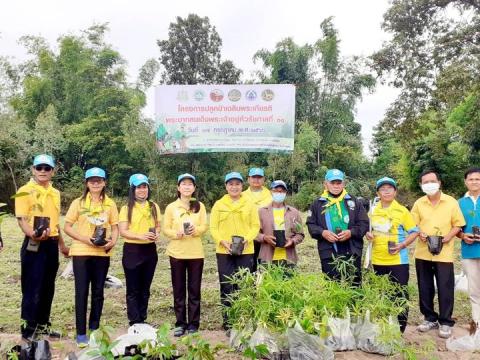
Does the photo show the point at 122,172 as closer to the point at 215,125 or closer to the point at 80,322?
the point at 215,125

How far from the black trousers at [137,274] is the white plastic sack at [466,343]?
2.54 m

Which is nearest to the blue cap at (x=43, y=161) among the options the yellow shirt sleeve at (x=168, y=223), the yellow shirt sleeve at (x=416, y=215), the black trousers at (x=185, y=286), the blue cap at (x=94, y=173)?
the blue cap at (x=94, y=173)

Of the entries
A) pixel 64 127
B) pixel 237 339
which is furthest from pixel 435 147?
pixel 237 339

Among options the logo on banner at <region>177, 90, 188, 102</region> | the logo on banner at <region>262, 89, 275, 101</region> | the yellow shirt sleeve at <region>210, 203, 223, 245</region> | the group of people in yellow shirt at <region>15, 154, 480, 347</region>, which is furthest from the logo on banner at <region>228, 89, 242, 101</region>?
the yellow shirt sleeve at <region>210, 203, 223, 245</region>

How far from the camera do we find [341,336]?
374cm

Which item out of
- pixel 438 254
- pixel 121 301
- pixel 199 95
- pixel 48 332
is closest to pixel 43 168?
pixel 48 332

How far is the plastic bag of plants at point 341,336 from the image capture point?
3695mm

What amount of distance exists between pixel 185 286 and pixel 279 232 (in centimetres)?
96

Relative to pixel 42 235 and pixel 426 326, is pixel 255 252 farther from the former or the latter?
pixel 42 235

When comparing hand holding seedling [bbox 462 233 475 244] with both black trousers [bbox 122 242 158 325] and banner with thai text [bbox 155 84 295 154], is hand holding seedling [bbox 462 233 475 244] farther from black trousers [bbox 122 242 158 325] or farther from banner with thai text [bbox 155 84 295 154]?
banner with thai text [bbox 155 84 295 154]

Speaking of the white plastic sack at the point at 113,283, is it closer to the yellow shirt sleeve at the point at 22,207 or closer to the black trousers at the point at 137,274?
the black trousers at the point at 137,274

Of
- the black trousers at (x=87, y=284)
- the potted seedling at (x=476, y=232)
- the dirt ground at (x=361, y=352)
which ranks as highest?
the potted seedling at (x=476, y=232)

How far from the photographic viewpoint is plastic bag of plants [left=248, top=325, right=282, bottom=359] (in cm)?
343

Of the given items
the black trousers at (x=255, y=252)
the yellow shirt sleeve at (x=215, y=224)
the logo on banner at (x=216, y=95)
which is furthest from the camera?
the logo on banner at (x=216, y=95)
